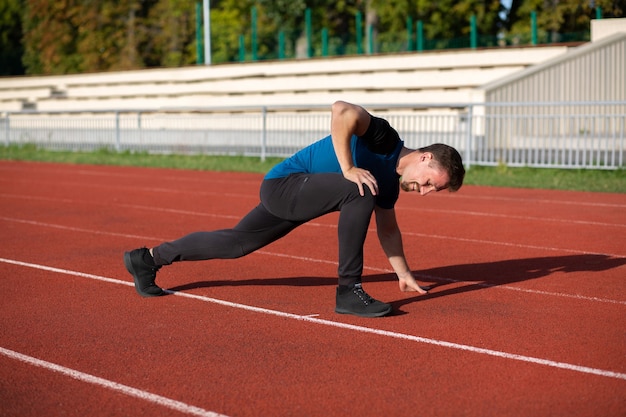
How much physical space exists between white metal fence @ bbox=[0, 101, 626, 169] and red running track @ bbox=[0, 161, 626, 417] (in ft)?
22.5

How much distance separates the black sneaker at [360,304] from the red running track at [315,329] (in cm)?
6

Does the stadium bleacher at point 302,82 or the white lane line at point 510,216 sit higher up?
the stadium bleacher at point 302,82

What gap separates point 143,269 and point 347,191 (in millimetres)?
1718

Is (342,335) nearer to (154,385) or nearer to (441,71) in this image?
(154,385)

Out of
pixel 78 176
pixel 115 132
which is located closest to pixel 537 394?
pixel 78 176

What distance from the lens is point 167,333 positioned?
555 centimetres

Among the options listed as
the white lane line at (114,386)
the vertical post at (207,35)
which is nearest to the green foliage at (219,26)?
the vertical post at (207,35)

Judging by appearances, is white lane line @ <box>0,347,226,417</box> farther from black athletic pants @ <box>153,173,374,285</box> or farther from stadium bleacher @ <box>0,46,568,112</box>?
stadium bleacher @ <box>0,46,568,112</box>

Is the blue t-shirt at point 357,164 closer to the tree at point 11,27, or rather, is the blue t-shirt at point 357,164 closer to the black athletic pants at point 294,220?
the black athletic pants at point 294,220

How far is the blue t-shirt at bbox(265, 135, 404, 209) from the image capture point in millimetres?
5621

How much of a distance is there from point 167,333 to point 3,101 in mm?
44353

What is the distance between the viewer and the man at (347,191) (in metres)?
5.45

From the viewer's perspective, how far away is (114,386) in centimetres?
449

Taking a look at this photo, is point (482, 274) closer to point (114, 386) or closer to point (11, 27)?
point (114, 386)
